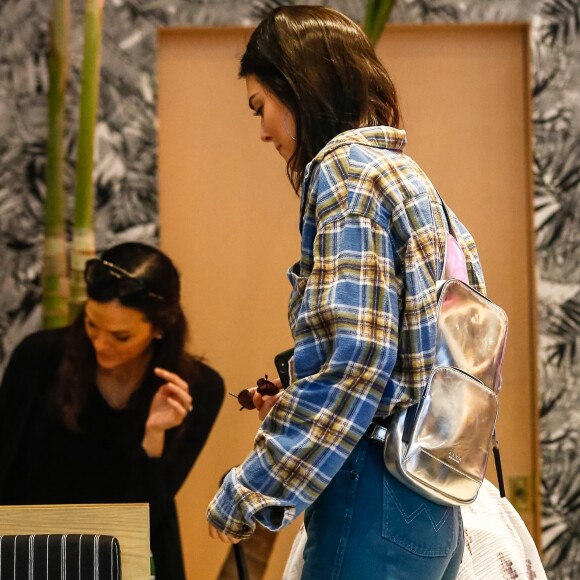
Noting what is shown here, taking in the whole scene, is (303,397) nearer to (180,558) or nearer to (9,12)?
(180,558)

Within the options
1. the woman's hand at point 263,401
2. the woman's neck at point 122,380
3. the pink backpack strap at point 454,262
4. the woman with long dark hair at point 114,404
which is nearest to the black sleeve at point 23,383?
the woman with long dark hair at point 114,404

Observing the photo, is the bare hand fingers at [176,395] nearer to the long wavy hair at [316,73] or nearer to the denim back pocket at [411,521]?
the long wavy hair at [316,73]

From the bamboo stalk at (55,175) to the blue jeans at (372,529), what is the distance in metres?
1.77

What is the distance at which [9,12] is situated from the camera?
2908 mm

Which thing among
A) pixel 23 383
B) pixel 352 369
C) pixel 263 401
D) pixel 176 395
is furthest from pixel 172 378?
pixel 352 369

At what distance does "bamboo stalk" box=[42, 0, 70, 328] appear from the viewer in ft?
9.44

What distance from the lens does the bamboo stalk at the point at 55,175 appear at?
288cm

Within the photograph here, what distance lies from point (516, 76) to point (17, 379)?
168 centimetres

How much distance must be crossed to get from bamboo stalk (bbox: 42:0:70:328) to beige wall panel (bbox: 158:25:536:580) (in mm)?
310

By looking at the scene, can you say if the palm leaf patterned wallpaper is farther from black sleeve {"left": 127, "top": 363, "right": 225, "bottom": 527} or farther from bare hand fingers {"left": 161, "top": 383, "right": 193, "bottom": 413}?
bare hand fingers {"left": 161, "top": 383, "right": 193, "bottom": 413}

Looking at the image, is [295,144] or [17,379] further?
[17,379]

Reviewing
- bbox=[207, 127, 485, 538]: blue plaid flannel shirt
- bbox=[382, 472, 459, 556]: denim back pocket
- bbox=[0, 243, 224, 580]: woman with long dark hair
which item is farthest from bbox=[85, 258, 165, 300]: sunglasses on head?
bbox=[382, 472, 459, 556]: denim back pocket

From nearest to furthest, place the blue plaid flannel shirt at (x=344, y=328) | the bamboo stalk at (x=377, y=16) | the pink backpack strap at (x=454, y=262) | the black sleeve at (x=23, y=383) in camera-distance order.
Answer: the blue plaid flannel shirt at (x=344, y=328)
the pink backpack strap at (x=454, y=262)
the black sleeve at (x=23, y=383)
the bamboo stalk at (x=377, y=16)

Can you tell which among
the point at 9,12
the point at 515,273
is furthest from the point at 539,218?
the point at 9,12
